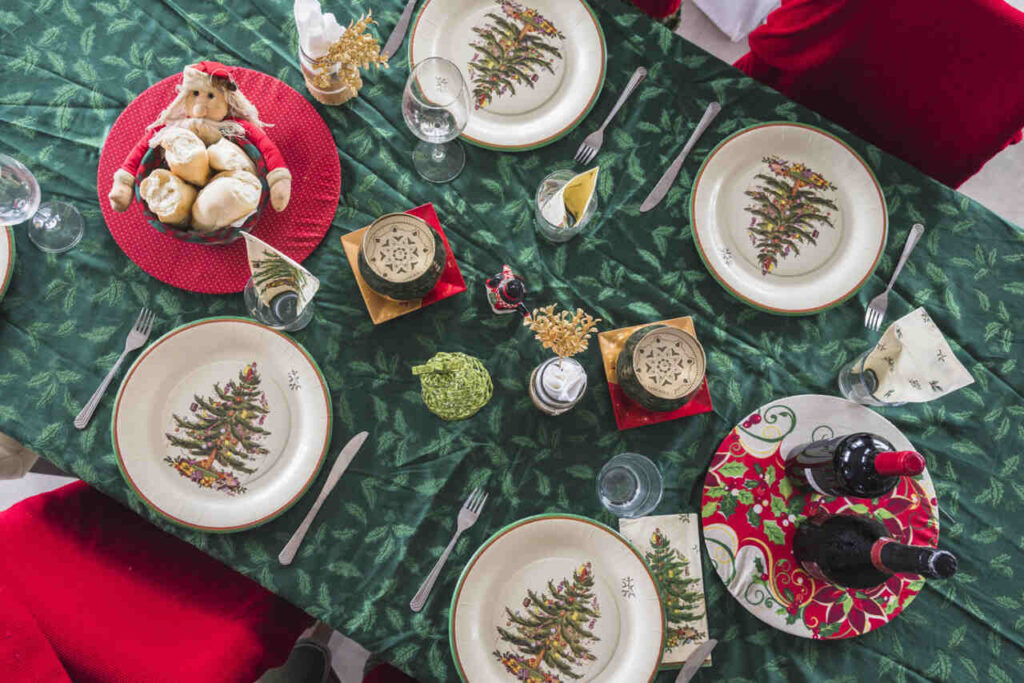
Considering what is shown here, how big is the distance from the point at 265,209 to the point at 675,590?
98cm

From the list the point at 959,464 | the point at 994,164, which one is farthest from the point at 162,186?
the point at 994,164

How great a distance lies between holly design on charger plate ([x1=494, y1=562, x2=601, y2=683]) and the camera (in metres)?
1.02

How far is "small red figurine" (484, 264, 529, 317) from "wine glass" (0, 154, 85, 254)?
0.72 metres

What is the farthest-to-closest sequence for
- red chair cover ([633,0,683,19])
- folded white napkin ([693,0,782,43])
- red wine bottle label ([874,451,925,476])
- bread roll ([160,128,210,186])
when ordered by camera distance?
folded white napkin ([693,0,782,43]) → red chair cover ([633,0,683,19]) → bread roll ([160,128,210,186]) → red wine bottle label ([874,451,925,476])

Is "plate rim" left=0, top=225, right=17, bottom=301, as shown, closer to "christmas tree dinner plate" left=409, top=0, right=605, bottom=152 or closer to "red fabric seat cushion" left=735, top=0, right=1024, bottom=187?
"christmas tree dinner plate" left=409, top=0, right=605, bottom=152

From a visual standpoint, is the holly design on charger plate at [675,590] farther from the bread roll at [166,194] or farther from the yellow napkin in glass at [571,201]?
the bread roll at [166,194]

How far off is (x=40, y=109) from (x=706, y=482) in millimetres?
1355

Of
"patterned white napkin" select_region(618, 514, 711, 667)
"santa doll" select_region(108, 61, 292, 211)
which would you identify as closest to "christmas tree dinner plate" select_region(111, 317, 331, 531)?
"santa doll" select_region(108, 61, 292, 211)

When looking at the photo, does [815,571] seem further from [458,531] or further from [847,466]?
[458,531]

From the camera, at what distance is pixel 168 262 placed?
3.51 ft

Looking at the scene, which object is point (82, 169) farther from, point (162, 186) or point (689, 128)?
point (689, 128)

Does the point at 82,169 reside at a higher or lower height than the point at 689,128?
lower

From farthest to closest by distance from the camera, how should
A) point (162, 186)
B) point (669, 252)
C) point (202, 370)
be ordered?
point (669, 252)
point (202, 370)
point (162, 186)

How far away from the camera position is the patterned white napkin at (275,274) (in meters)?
0.94
